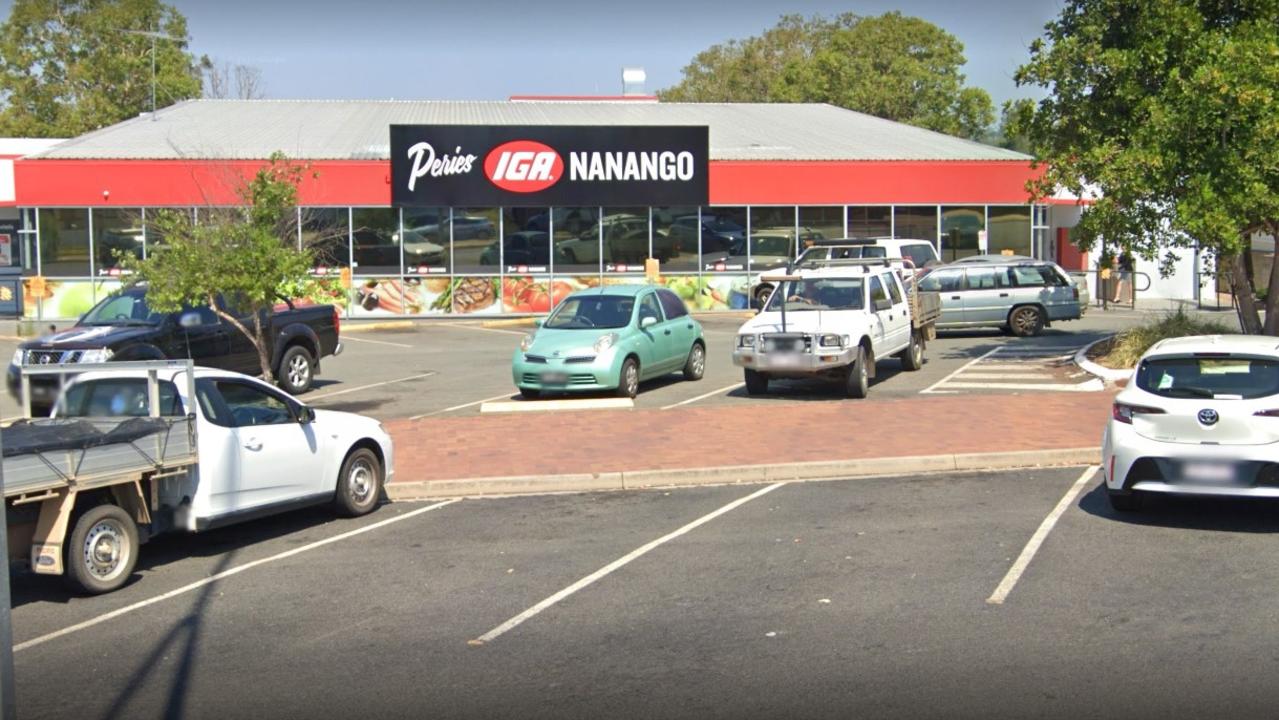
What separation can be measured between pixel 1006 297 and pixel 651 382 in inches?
385

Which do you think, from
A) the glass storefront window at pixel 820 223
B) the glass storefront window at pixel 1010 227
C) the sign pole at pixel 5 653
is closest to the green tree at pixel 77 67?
the glass storefront window at pixel 820 223

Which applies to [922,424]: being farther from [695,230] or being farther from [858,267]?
[695,230]

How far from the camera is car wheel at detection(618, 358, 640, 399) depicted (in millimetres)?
18797

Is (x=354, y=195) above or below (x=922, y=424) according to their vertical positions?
above

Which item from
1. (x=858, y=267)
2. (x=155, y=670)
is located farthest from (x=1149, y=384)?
(x=858, y=267)

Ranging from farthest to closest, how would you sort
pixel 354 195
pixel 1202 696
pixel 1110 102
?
pixel 354 195, pixel 1110 102, pixel 1202 696

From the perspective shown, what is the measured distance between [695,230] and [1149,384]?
27511mm

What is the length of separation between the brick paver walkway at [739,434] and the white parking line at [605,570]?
1.40 meters

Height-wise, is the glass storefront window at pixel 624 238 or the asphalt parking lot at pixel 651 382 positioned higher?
the glass storefront window at pixel 624 238

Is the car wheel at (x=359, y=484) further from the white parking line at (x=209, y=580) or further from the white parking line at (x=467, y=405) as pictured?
the white parking line at (x=467, y=405)

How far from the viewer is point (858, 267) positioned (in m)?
20.8

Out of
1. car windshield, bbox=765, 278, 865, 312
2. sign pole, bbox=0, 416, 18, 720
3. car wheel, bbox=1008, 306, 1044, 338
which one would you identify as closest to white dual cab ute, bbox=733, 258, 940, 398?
car windshield, bbox=765, 278, 865, 312

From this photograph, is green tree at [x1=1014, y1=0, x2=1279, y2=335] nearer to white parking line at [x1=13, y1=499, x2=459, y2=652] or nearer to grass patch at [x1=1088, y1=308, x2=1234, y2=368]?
grass patch at [x1=1088, y1=308, x2=1234, y2=368]

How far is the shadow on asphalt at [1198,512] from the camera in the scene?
34.6ft
